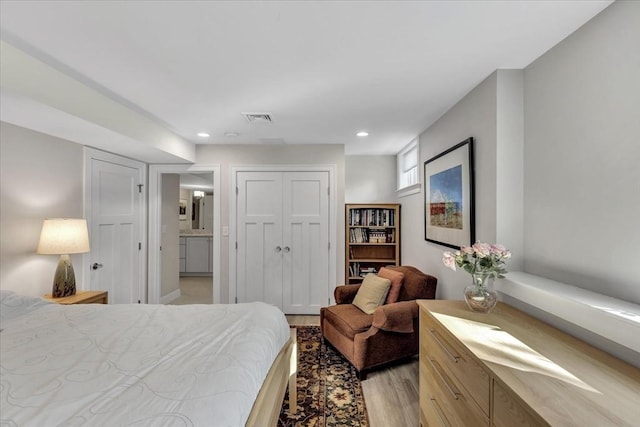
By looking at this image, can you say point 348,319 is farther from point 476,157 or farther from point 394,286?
point 476,157

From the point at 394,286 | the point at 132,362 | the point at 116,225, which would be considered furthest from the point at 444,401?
the point at 116,225

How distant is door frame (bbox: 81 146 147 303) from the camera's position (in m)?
2.95

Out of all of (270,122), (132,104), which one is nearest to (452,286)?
(270,122)

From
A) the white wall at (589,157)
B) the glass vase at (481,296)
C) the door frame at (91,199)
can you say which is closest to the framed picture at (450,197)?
the white wall at (589,157)

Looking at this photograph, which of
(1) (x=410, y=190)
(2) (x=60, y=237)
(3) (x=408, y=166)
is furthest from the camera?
(3) (x=408, y=166)

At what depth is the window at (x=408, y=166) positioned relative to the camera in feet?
12.2

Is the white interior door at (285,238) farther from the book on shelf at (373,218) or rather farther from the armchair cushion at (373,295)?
the armchair cushion at (373,295)

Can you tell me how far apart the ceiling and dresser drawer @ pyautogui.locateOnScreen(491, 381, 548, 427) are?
5.19 ft

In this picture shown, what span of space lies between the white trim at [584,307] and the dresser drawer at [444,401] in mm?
557

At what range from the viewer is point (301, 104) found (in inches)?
98.1

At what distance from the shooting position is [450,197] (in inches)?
98.4

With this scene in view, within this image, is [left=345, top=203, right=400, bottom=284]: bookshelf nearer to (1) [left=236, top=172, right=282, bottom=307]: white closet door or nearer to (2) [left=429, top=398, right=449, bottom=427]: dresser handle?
(1) [left=236, top=172, right=282, bottom=307]: white closet door

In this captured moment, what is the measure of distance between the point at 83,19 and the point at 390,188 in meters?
3.93

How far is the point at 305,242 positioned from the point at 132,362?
2717 millimetres
